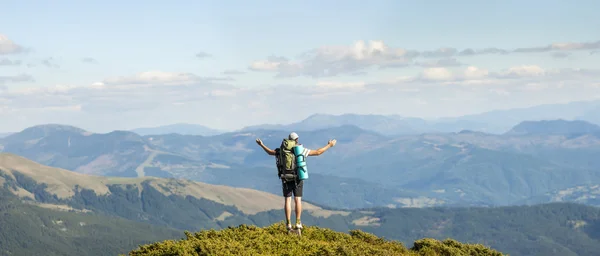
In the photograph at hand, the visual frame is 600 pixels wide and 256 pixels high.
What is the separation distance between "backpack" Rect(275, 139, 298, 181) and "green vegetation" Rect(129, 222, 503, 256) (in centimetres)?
303

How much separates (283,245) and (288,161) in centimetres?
529

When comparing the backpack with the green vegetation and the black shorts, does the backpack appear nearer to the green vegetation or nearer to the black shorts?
the black shorts

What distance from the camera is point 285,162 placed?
3462cm

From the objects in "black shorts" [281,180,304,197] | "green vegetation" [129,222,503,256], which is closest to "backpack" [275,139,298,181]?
"black shorts" [281,180,304,197]

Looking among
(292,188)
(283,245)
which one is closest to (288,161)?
(292,188)

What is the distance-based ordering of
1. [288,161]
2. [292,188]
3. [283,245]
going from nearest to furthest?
[283,245], [288,161], [292,188]

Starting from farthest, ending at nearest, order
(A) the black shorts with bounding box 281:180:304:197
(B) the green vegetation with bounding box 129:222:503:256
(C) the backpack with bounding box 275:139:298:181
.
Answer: (A) the black shorts with bounding box 281:180:304:197, (C) the backpack with bounding box 275:139:298:181, (B) the green vegetation with bounding box 129:222:503:256

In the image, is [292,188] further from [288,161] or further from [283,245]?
[283,245]

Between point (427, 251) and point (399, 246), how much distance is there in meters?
1.53

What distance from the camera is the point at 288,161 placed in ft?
113

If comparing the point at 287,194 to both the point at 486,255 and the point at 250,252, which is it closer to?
the point at 250,252

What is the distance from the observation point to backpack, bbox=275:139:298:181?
113ft

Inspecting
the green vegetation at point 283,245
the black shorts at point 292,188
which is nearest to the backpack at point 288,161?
the black shorts at point 292,188

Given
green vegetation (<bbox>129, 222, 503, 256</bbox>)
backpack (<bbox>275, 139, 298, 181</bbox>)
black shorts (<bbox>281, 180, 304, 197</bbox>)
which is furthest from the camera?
black shorts (<bbox>281, 180, 304, 197</bbox>)
